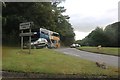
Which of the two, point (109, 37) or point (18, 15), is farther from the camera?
point (109, 37)

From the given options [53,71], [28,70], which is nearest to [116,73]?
[53,71]

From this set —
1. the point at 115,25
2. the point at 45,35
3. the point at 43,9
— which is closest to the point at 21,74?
the point at 43,9

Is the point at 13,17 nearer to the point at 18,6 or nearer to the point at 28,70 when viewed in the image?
the point at 18,6

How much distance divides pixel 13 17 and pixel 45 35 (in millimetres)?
7927

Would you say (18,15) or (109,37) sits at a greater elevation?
(18,15)

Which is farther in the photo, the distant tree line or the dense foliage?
the distant tree line

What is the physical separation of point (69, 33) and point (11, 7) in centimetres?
6107

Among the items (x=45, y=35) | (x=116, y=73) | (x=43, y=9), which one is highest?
(x=43, y=9)

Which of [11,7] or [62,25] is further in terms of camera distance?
[62,25]

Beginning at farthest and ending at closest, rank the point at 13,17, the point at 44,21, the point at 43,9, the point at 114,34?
the point at 114,34
the point at 44,21
the point at 43,9
the point at 13,17

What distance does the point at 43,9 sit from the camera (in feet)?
129

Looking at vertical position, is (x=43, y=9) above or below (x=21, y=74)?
above

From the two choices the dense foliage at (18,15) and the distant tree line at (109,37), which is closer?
the dense foliage at (18,15)

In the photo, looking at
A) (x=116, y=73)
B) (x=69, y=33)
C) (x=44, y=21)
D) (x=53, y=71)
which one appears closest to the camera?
(x=53, y=71)
